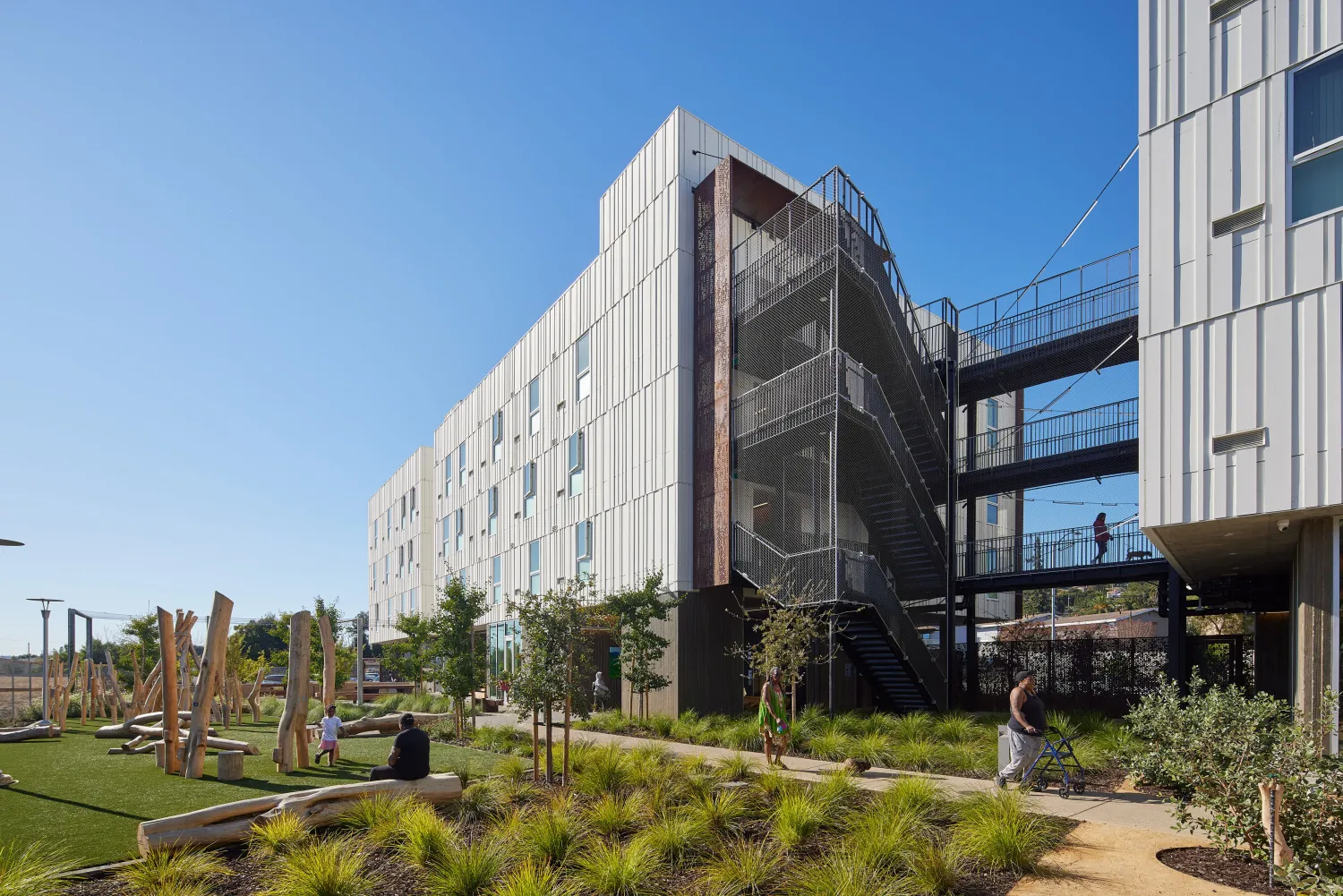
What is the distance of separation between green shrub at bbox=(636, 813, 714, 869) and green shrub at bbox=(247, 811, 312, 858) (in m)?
3.45

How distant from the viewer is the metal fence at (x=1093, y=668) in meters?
21.7

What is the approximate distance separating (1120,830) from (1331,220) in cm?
737

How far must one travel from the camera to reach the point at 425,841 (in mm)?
8711

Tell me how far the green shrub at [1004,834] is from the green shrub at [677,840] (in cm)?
246

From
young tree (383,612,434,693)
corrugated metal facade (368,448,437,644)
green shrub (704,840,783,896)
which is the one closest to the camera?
green shrub (704,840,783,896)

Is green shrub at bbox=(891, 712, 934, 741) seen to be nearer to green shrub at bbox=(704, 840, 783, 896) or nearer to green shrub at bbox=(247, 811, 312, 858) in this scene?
green shrub at bbox=(704, 840, 783, 896)

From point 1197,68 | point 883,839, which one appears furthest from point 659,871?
point 1197,68

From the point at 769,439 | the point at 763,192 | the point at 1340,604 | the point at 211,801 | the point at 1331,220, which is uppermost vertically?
the point at 763,192

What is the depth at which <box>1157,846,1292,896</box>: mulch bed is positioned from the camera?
24.4 ft

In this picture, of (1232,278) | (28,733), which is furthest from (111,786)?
(1232,278)

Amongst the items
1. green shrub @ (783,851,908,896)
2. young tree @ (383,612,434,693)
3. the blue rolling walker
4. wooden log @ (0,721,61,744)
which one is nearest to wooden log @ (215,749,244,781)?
green shrub @ (783,851,908,896)

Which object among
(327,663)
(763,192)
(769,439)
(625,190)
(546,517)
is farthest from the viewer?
(546,517)

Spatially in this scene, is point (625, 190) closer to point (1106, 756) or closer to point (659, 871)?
point (1106, 756)

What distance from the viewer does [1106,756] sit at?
12.8 meters
